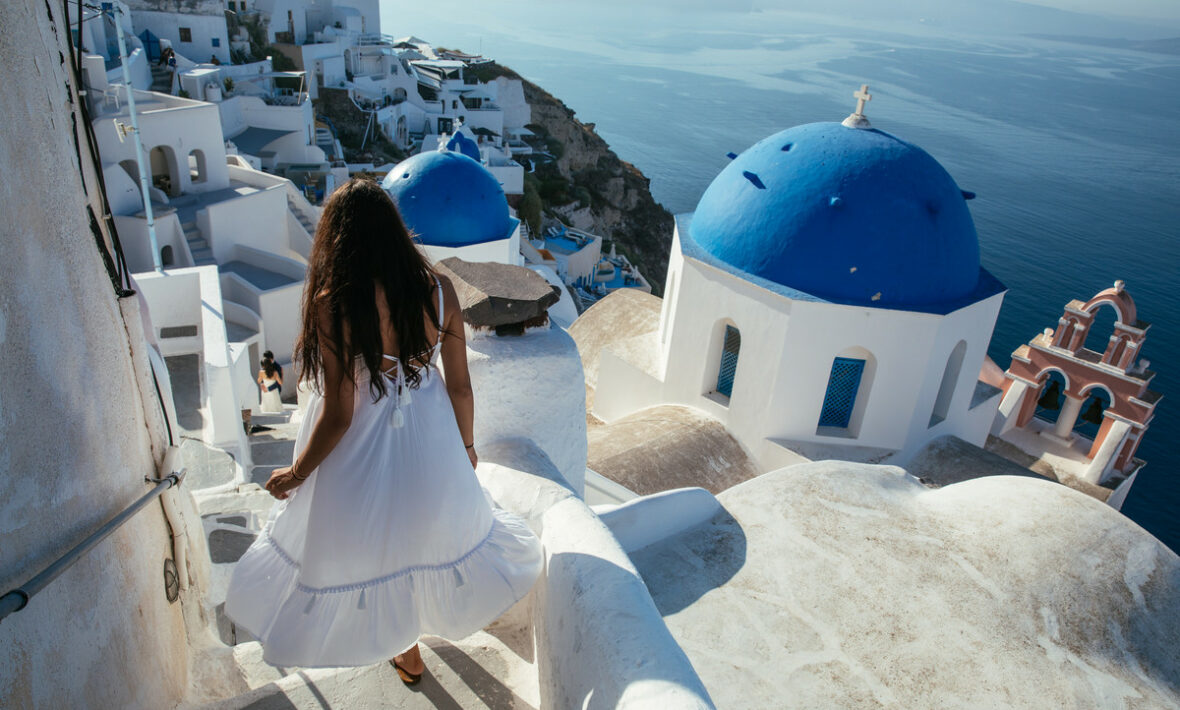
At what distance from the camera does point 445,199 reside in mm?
Answer: 10938

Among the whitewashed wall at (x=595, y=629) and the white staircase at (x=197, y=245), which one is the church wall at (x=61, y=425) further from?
the white staircase at (x=197, y=245)

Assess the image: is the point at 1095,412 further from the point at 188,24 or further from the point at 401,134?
the point at 188,24

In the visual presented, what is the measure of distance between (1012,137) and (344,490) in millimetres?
87798

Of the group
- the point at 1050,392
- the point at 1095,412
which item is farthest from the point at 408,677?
the point at 1050,392

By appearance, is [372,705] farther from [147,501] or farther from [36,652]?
[36,652]

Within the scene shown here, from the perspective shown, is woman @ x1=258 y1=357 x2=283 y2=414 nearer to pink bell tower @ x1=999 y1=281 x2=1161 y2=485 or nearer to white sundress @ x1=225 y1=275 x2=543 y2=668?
white sundress @ x1=225 y1=275 x2=543 y2=668

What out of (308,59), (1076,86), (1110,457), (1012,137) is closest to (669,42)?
(1076,86)

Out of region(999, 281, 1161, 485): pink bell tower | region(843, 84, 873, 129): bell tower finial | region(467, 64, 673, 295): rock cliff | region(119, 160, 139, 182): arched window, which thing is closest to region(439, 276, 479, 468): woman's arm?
region(843, 84, 873, 129): bell tower finial

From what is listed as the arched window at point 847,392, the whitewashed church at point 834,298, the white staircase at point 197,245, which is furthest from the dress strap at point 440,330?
the white staircase at point 197,245

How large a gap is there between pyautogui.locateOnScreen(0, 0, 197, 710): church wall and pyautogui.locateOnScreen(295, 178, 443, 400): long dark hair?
1.84ft

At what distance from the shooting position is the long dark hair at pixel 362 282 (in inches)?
85.3

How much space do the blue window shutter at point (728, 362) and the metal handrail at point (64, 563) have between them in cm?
707

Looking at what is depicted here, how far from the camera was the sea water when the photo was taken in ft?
116

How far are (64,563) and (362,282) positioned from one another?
37.0 inches
